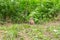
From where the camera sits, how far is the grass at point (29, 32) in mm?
4553

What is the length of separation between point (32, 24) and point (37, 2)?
878 mm

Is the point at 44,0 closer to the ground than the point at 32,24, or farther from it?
farther from it

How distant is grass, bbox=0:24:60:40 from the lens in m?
4.55

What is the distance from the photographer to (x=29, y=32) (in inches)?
188

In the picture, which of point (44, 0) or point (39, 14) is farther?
point (44, 0)

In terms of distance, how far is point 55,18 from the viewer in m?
5.57

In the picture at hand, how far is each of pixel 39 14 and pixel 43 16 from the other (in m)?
0.12

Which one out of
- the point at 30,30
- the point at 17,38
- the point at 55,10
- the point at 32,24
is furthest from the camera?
the point at 55,10

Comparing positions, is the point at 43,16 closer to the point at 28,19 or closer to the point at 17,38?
the point at 28,19

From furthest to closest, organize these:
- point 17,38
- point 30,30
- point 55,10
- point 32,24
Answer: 1. point 55,10
2. point 32,24
3. point 30,30
4. point 17,38

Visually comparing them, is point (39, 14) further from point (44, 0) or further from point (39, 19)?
point (44, 0)

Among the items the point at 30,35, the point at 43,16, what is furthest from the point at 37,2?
the point at 30,35

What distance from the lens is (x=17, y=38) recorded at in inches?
179

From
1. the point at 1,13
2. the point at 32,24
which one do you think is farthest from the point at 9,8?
the point at 32,24
